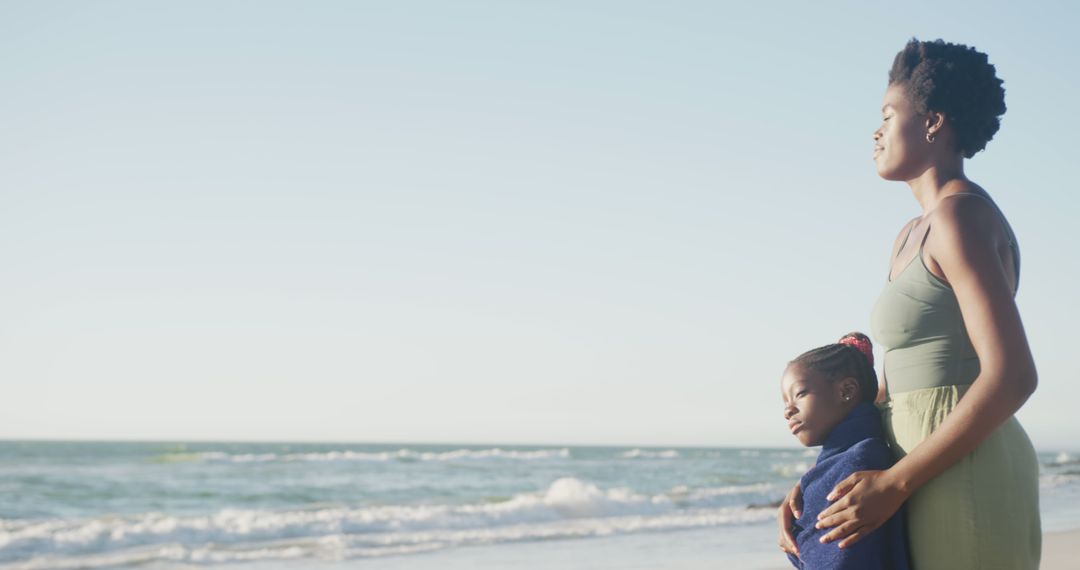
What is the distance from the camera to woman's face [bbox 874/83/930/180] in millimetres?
1905

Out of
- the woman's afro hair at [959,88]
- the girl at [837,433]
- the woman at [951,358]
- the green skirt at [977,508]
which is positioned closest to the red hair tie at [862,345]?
the girl at [837,433]

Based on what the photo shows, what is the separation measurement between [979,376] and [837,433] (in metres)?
0.29

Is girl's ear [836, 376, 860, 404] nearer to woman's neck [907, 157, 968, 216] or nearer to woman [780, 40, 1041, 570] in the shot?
woman [780, 40, 1041, 570]

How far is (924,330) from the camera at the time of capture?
71.1 inches

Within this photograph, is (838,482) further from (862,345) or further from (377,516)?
(377,516)

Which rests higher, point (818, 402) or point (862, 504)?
point (818, 402)

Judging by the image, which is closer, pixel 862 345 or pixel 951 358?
pixel 951 358

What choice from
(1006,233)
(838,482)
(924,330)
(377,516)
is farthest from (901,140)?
(377,516)

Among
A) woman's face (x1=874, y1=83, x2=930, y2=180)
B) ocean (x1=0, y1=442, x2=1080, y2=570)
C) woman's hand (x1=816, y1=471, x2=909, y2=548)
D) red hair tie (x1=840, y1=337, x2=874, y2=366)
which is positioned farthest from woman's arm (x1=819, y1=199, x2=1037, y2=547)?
ocean (x1=0, y1=442, x2=1080, y2=570)

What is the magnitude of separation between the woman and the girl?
0.03 m

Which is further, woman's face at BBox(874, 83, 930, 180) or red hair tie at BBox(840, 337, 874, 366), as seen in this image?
red hair tie at BBox(840, 337, 874, 366)

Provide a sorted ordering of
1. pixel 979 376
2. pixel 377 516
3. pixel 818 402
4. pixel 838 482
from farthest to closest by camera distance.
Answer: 1. pixel 377 516
2. pixel 818 402
3. pixel 838 482
4. pixel 979 376

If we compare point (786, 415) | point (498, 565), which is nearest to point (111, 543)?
point (498, 565)

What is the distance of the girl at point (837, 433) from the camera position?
70.2 inches
